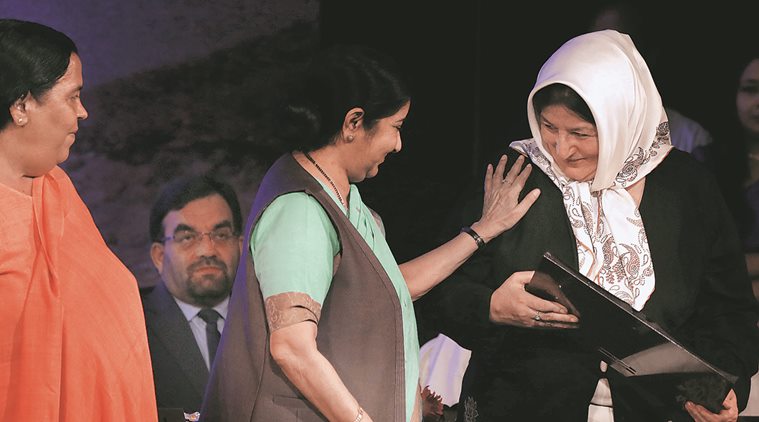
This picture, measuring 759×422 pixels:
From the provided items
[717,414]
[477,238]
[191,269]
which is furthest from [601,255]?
[191,269]

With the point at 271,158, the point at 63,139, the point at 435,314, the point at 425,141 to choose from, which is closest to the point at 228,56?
the point at 271,158

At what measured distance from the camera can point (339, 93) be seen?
8.58ft

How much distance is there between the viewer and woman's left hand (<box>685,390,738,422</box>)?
2.87m

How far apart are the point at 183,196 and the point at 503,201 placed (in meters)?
1.24

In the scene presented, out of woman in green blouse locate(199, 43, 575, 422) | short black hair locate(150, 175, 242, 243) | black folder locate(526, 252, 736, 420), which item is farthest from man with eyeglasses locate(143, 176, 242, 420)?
black folder locate(526, 252, 736, 420)

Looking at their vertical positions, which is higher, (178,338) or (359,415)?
(178,338)

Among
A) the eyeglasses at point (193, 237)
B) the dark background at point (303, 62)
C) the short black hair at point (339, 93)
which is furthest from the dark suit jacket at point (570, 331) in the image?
the eyeglasses at point (193, 237)

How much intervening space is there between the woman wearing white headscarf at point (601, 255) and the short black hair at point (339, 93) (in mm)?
469

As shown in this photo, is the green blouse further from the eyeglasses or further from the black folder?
the eyeglasses

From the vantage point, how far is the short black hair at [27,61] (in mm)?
2314

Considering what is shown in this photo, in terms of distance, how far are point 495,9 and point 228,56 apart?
0.90m

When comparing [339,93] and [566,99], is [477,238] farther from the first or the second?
[339,93]

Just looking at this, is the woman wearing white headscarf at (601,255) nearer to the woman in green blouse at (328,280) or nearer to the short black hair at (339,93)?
the woman in green blouse at (328,280)

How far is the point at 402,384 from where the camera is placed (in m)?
2.61
